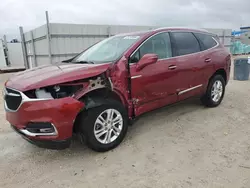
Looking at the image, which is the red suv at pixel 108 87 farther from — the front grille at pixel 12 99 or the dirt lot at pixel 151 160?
the dirt lot at pixel 151 160

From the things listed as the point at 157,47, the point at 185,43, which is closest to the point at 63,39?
the point at 185,43

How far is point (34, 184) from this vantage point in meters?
2.54

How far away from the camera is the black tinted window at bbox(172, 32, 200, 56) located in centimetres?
403

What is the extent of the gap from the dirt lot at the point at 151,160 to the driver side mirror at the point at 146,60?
3.84 ft

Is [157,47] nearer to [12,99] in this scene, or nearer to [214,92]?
[214,92]

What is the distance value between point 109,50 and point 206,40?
7.45 ft

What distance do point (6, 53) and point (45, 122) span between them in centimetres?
1809

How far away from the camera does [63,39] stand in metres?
10.1

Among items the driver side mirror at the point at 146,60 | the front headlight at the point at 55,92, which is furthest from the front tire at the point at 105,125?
the driver side mirror at the point at 146,60

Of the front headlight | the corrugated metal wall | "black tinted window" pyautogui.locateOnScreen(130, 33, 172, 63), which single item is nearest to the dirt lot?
the front headlight

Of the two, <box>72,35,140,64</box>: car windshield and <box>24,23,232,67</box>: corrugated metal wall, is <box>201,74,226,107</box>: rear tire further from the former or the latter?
<box>24,23,232,67</box>: corrugated metal wall

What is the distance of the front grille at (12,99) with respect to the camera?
8.81ft

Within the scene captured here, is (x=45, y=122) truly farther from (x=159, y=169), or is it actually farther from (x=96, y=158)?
(x=159, y=169)

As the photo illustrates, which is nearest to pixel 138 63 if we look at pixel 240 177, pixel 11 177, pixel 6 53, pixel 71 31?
pixel 240 177
